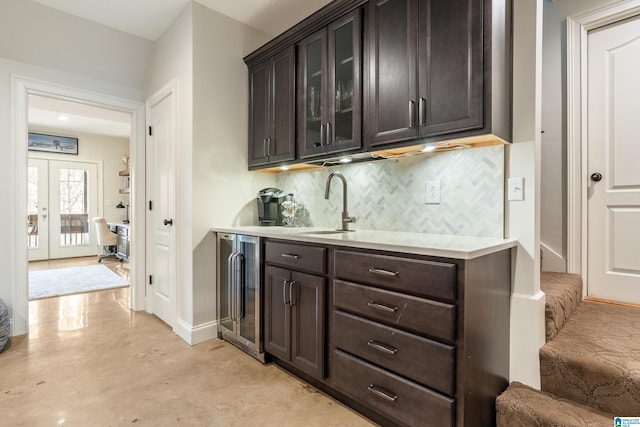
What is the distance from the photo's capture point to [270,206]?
2934 mm

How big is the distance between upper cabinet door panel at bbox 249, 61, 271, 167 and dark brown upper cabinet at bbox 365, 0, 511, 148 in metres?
1.10

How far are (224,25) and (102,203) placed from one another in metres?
6.17

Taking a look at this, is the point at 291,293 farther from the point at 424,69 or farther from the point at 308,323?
the point at 424,69

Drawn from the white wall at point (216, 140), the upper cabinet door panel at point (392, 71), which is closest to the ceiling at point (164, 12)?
the white wall at point (216, 140)

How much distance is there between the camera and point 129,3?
2.67 m

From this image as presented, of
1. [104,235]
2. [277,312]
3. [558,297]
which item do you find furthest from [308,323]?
[104,235]

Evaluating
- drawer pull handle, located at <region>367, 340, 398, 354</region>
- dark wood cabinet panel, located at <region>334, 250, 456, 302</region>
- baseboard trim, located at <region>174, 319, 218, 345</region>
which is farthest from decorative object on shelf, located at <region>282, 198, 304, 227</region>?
drawer pull handle, located at <region>367, 340, 398, 354</region>

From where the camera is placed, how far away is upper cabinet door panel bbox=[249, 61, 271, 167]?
277 cm

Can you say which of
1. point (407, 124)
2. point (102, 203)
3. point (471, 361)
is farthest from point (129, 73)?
point (102, 203)

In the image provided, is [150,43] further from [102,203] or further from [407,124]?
[102,203]

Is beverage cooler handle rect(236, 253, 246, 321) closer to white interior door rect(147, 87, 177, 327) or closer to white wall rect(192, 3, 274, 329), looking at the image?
white wall rect(192, 3, 274, 329)

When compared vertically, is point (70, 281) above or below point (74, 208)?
below

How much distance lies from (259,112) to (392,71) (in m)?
1.38

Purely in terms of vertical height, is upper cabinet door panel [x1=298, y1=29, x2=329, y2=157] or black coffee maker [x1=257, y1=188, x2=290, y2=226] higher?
upper cabinet door panel [x1=298, y1=29, x2=329, y2=157]
